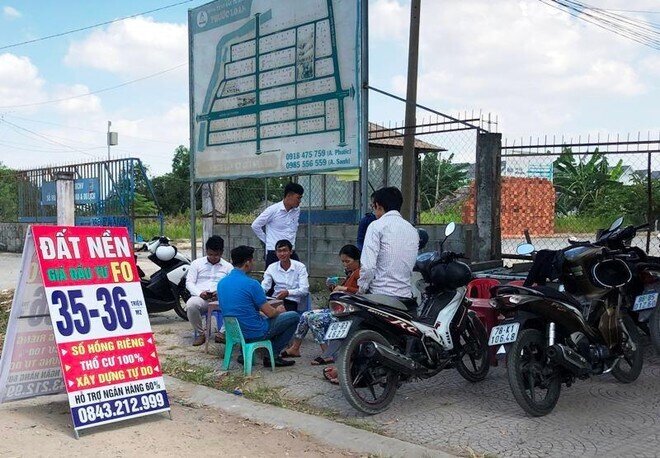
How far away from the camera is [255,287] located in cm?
605

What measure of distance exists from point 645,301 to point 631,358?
0.69 metres

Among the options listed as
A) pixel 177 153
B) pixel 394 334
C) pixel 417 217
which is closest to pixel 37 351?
pixel 394 334

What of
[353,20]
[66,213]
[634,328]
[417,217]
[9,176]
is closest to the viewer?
[634,328]

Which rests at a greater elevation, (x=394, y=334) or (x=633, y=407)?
(x=394, y=334)

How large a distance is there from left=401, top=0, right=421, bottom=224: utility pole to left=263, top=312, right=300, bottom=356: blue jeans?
399cm

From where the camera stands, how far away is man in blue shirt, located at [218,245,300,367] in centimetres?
604

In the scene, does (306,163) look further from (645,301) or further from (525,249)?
(645,301)

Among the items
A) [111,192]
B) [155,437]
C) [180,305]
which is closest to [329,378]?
[155,437]

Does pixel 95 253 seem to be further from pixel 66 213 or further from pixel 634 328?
pixel 634 328

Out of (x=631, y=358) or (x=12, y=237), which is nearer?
(x=631, y=358)

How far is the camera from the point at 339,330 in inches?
195

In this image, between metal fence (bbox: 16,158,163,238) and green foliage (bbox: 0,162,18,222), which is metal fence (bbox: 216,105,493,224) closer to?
metal fence (bbox: 16,158,163,238)

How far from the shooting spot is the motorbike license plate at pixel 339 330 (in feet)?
16.1

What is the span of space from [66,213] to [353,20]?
A: 3982 mm
